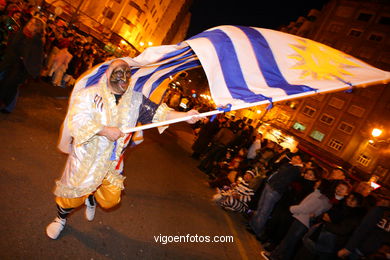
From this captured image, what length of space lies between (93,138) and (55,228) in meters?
1.17

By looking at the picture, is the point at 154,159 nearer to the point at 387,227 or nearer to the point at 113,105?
the point at 113,105

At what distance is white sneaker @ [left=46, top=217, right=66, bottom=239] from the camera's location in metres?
2.78

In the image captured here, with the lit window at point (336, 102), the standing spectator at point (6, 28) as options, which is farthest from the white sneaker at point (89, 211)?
the lit window at point (336, 102)

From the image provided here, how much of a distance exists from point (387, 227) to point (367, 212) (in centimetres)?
36

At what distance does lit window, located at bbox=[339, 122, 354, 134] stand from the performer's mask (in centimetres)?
3323

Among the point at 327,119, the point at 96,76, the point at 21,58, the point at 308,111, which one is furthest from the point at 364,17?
the point at 96,76

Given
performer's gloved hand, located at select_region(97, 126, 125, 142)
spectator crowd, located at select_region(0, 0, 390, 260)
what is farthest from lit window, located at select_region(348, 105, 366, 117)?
performer's gloved hand, located at select_region(97, 126, 125, 142)

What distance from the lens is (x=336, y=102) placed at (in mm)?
31156

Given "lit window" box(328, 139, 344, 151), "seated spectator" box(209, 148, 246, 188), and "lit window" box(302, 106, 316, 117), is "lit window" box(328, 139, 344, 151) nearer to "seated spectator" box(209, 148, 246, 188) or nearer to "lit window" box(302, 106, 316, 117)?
"lit window" box(302, 106, 316, 117)

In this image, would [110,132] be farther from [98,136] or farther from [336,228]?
[336,228]

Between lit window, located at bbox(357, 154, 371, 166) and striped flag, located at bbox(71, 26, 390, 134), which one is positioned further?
lit window, located at bbox(357, 154, 371, 166)

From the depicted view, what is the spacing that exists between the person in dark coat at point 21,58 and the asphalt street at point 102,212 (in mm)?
724

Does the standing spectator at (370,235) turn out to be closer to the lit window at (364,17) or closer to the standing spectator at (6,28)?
the standing spectator at (6,28)

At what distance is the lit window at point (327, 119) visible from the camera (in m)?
31.1
